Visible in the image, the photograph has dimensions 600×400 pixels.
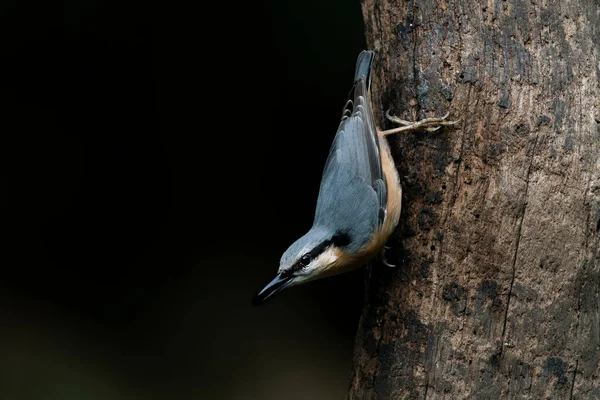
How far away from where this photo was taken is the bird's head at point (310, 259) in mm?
2944

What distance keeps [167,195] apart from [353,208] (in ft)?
9.18

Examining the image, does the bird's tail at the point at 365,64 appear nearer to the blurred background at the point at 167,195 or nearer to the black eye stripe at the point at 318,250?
the black eye stripe at the point at 318,250

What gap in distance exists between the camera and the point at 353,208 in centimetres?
307

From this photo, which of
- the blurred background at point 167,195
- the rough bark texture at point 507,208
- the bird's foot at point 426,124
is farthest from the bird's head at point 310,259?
the blurred background at point 167,195

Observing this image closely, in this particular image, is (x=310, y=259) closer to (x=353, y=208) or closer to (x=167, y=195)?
(x=353, y=208)

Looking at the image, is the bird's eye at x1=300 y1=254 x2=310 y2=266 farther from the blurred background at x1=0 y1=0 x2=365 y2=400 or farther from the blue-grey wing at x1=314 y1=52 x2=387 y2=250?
the blurred background at x1=0 y1=0 x2=365 y2=400

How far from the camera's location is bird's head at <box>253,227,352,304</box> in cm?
294

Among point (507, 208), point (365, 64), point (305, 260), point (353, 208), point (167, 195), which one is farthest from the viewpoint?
point (167, 195)

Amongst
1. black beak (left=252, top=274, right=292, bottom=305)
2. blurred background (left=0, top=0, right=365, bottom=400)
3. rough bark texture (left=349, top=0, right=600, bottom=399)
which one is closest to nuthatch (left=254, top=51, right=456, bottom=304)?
black beak (left=252, top=274, right=292, bottom=305)

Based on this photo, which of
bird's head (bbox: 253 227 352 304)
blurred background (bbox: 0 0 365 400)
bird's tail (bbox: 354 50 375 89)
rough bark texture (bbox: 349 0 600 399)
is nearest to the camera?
rough bark texture (bbox: 349 0 600 399)

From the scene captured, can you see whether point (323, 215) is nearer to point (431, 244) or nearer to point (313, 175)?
point (431, 244)

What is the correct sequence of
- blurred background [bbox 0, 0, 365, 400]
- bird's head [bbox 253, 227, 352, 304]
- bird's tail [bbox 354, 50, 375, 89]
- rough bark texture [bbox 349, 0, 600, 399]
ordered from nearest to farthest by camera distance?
rough bark texture [bbox 349, 0, 600, 399] < bird's head [bbox 253, 227, 352, 304] < bird's tail [bbox 354, 50, 375, 89] < blurred background [bbox 0, 0, 365, 400]

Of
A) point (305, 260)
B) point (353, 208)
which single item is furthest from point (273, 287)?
point (353, 208)

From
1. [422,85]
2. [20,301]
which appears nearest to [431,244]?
[422,85]
